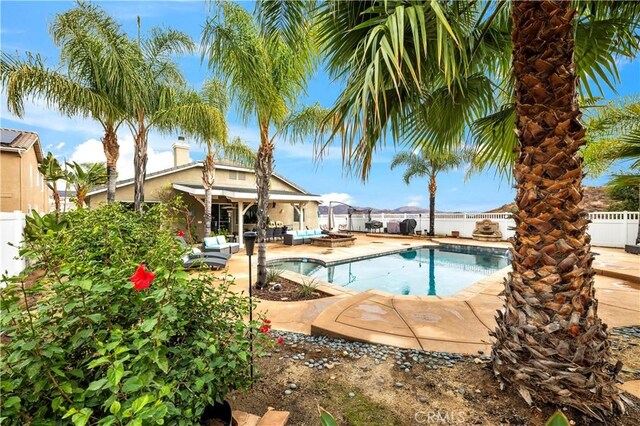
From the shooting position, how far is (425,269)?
38.3 feet

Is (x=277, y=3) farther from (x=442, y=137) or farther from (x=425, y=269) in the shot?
(x=425, y=269)

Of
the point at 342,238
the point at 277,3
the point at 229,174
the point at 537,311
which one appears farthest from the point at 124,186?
the point at 537,311

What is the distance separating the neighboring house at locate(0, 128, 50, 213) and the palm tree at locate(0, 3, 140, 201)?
5.49 m

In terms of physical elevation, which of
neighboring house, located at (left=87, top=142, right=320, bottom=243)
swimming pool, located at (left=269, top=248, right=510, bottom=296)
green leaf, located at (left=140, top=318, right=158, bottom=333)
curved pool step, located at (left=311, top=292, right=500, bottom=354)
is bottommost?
swimming pool, located at (left=269, top=248, right=510, bottom=296)

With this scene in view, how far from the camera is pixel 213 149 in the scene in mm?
14898

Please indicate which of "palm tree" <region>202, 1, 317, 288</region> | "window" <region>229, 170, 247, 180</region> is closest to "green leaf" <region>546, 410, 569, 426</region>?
"palm tree" <region>202, 1, 317, 288</region>

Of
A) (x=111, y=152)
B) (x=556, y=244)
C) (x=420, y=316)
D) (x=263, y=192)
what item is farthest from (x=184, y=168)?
(x=556, y=244)

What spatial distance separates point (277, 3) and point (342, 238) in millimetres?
13228

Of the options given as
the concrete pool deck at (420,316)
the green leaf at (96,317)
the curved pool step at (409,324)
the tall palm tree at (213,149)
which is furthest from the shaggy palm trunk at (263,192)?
the tall palm tree at (213,149)

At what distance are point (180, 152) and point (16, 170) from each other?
25.4ft

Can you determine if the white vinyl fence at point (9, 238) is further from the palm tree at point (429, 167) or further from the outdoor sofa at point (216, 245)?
the palm tree at point (429, 167)

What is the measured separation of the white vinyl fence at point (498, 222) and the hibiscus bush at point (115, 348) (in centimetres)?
340

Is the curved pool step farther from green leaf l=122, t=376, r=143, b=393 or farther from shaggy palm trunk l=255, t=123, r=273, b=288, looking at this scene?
green leaf l=122, t=376, r=143, b=393

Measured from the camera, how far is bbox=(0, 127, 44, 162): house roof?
12.4 m
